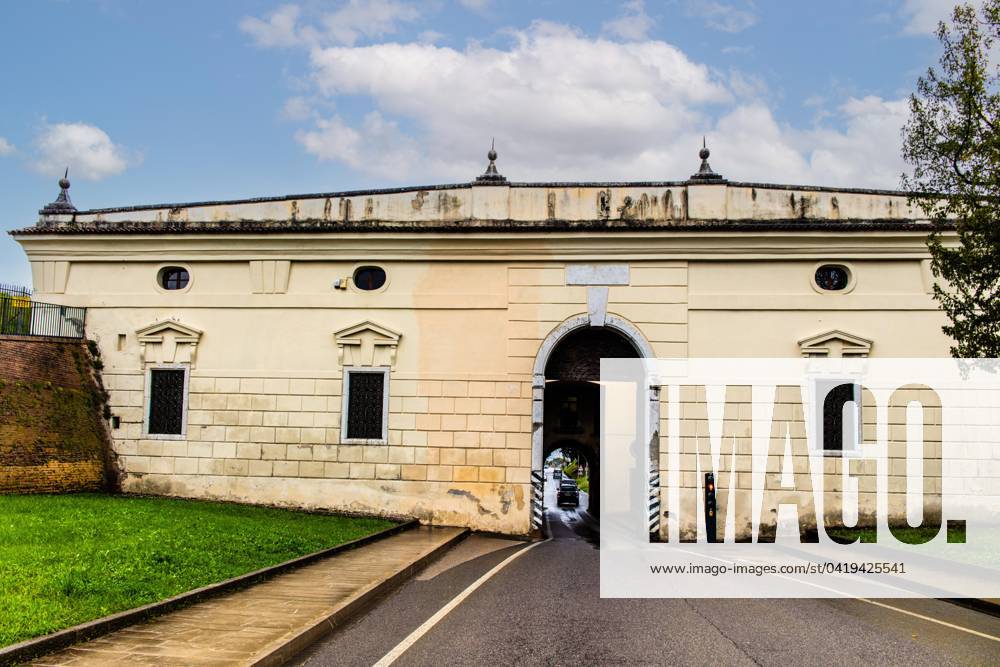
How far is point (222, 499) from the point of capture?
20.1 metres

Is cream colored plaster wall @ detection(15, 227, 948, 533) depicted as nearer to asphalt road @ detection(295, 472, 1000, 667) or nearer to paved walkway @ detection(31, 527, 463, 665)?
paved walkway @ detection(31, 527, 463, 665)

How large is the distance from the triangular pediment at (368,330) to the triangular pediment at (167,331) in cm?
370

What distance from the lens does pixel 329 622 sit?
8484 millimetres

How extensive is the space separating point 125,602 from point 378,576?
380cm

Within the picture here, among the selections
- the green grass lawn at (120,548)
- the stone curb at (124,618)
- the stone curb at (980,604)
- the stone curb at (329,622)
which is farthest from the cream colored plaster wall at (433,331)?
the stone curb at (980,604)

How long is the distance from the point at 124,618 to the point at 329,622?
194 cm

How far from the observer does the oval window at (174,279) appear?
21.2 meters

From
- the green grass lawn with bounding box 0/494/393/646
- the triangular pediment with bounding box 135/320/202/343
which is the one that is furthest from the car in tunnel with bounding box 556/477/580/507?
the triangular pediment with bounding box 135/320/202/343

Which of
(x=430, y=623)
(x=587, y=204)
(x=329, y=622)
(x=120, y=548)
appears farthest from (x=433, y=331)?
(x=329, y=622)

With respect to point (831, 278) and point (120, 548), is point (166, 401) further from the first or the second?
point (831, 278)

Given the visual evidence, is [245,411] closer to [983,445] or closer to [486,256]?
[486,256]

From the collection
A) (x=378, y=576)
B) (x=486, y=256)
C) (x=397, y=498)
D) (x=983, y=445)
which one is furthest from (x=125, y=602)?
(x=983, y=445)

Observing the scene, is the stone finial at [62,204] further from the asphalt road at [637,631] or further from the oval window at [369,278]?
the asphalt road at [637,631]

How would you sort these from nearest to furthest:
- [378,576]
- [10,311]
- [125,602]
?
[125,602], [378,576], [10,311]
